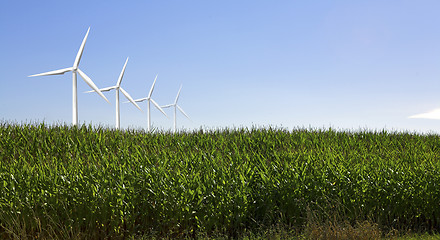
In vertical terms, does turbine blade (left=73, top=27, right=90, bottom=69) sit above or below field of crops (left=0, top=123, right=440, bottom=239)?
above

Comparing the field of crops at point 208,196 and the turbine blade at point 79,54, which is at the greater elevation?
the turbine blade at point 79,54

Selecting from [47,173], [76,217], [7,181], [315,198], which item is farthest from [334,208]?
[7,181]

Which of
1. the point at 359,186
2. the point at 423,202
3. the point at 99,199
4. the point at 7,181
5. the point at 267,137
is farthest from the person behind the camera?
the point at 267,137

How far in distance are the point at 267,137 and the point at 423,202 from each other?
7.23m

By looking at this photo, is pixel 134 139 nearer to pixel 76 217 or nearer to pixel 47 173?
pixel 47 173

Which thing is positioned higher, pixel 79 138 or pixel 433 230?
pixel 79 138

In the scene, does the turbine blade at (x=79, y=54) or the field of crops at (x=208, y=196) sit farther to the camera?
the turbine blade at (x=79, y=54)

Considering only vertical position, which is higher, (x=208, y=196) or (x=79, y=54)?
(x=79, y=54)

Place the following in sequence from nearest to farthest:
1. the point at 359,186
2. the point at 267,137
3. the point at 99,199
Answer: the point at 99,199, the point at 359,186, the point at 267,137

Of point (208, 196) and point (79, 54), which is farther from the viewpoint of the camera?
point (79, 54)

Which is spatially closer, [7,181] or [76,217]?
[76,217]

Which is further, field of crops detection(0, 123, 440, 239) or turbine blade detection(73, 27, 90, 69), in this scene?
turbine blade detection(73, 27, 90, 69)

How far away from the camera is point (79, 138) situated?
14664 mm

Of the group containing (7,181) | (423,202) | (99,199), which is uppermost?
(7,181)
